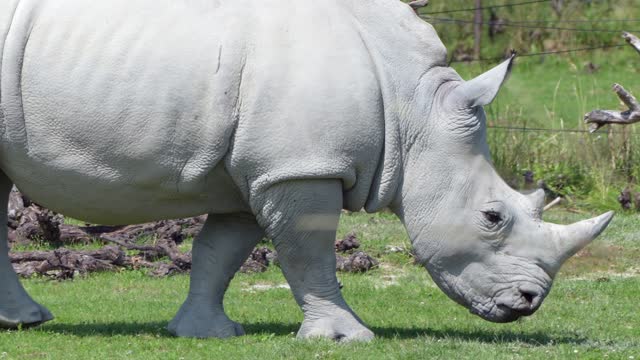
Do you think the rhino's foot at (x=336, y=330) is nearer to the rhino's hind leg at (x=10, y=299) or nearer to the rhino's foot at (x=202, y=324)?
the rhino's foot at (x=202, y=324)

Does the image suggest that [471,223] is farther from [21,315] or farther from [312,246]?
[21,315]

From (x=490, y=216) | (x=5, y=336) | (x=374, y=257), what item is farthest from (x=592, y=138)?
(x=5, y=336)

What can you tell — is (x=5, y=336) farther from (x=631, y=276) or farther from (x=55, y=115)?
(x=631, y=276)

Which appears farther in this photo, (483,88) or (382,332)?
(382,332)

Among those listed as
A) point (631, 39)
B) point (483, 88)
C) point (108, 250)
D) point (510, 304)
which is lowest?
point (108, 250)

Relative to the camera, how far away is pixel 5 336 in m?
8.84

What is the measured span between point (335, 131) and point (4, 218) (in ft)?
7.74

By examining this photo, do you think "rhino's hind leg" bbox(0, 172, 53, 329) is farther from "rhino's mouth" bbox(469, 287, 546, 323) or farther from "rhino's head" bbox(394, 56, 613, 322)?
"rhino's mouth" bbox(469, 287, 546, 323)

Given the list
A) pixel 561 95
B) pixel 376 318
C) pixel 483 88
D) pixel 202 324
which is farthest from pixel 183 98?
pixel 561 95

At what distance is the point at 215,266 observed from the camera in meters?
9.06

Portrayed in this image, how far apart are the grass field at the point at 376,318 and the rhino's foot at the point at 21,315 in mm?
135

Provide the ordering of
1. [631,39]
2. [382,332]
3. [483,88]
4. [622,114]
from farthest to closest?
[622,114] → [631,39] → [382,332] → [483,88]

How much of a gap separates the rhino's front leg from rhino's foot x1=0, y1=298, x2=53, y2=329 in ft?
5.61

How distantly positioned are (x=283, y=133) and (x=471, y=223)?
1.30 meters
